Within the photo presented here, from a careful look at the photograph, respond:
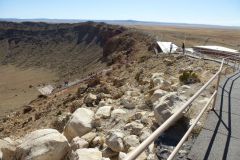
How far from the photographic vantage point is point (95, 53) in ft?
241

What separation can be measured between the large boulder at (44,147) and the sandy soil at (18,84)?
34015mm

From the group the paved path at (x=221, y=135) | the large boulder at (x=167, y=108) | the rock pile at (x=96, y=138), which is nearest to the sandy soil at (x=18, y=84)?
the rock pile at (x=96, y=138)

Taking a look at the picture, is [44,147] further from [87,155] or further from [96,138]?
[96,138]

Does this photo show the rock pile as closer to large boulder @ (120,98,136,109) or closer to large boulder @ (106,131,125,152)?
large boulder @ (106,131,125,152)

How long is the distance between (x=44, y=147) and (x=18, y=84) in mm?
59764

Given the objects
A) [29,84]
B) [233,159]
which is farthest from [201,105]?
[29,84]

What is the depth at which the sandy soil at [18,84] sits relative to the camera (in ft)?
154

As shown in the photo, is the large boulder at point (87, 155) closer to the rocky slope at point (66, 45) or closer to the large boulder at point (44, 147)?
the large boulder at point (44, 147)

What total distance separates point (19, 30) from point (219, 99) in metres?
112

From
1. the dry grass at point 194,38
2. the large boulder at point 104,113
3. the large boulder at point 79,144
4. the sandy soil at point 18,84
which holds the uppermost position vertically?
the large boulder at point 79,144

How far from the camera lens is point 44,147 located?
24.8ft

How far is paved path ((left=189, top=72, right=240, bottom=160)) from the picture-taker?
5.88 meters

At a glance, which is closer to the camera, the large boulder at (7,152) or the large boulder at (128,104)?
the large boulder at (7,152)

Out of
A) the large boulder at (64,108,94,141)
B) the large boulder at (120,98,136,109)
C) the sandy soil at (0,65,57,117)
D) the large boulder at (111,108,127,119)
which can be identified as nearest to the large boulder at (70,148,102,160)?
the large boulder at (64,108,94,141)
